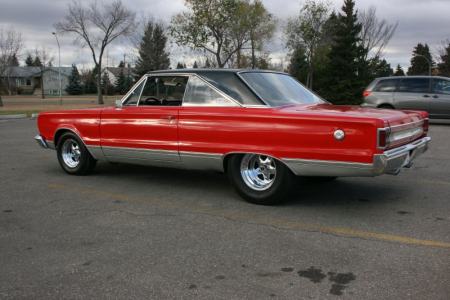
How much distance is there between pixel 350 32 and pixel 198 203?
41.4 metres

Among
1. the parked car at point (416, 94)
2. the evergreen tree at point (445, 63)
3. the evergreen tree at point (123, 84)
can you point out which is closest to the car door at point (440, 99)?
the parked car at point (416, 94)

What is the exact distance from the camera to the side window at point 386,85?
1505 centimetres

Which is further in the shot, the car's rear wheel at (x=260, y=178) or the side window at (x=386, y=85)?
the side window at (x=386, y=85)

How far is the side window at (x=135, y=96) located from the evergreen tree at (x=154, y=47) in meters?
49.4

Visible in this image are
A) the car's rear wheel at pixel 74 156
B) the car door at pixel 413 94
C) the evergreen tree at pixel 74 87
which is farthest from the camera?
the evergreen tree at pixel 74 87

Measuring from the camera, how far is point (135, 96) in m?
6.50

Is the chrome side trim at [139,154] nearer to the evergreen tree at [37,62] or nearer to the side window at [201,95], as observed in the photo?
the side window at [201,95]

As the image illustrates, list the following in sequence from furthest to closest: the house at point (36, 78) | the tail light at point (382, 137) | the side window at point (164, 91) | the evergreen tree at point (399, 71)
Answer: the house at point (36, 78) → the evergreen tree at point (399, 71) → the side window at point (164, 91) → the tail light at point (382, 137)

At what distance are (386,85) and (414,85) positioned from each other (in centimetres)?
82

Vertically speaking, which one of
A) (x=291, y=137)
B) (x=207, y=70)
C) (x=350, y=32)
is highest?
(x=350, y=32)

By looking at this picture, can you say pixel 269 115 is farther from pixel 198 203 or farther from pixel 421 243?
pixel 421 243

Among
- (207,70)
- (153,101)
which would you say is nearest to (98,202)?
(153,101)

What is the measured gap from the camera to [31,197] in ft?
19.5

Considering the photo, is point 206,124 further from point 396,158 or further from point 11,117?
point 11,117
